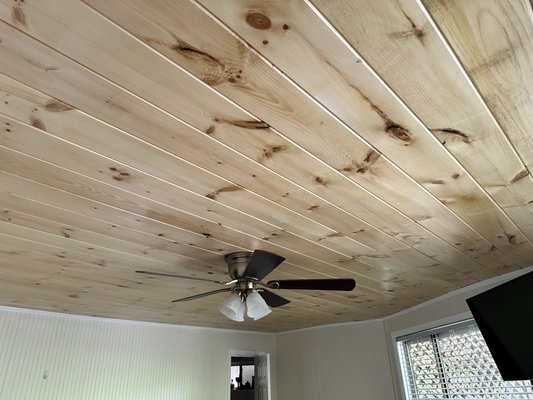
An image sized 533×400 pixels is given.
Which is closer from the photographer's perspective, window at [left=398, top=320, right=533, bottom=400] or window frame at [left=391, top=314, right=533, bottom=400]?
window at [left=398, top=320, right=533, bottom=400]

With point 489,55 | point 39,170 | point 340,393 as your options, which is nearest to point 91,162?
point 39,170

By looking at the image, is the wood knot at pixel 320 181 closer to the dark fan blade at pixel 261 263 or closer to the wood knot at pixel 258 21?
the dark fan blade at pixel 261 263

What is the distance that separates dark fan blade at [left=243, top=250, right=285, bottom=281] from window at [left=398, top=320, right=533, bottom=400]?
2042 mm

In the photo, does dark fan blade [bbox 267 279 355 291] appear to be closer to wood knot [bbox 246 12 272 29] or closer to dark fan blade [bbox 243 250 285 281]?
dark fan blade [bbox 243 250 285 281]

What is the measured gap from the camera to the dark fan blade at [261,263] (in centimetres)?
180

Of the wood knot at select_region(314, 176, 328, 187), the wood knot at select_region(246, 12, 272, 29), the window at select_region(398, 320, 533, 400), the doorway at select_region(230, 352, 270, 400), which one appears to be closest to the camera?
the wood knot at select_region(246, 12, 272, 29)

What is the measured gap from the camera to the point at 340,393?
13.8 feet

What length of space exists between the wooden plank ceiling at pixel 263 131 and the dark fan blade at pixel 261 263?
0.15 metres

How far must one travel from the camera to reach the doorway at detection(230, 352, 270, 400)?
4.79 meters

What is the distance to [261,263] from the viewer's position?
74.4 inches

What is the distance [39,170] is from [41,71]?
52cm

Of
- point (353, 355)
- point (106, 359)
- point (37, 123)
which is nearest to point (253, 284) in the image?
point (37, 123)

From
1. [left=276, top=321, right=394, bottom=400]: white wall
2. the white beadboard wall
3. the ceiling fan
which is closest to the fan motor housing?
the ceiling fan

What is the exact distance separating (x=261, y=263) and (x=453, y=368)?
230 centimetres
